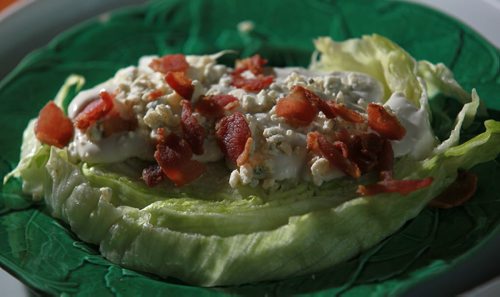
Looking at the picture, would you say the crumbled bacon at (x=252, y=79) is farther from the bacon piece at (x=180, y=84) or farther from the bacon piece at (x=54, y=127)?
the bacon piece at (x=54, y=127)

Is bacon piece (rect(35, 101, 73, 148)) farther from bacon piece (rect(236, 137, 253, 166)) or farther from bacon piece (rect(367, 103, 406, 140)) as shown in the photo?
bacon piece (rect(367, 103, 406, 140))

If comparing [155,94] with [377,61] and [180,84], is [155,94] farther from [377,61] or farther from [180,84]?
[377,61]

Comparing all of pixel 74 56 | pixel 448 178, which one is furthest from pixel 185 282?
pixel 74 56

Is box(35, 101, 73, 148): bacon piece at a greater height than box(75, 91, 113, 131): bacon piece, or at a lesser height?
lesser

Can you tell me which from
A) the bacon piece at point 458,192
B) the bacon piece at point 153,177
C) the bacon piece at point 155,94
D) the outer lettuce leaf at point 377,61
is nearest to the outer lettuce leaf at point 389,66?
the outer lettuce leaf at point 377,61

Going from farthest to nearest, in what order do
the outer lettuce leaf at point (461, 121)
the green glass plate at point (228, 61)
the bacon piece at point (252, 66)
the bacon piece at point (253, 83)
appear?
the bacon piece at point (252, 66)
the bacon piece at point (253, 83)
the outer lettuce leaf at point (461, 121)
the green glass plate at point (228, 61)

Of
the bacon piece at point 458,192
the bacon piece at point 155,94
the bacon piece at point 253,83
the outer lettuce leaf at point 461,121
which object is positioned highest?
the bacon piece at point 155,94

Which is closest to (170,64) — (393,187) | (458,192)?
(393,187)

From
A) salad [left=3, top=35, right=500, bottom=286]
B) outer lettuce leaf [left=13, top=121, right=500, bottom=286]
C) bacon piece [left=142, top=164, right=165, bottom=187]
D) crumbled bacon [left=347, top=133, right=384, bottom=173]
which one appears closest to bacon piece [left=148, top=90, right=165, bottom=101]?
salad [left=3, top=35, right=500, bottom=286]
